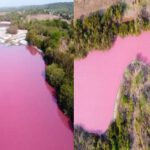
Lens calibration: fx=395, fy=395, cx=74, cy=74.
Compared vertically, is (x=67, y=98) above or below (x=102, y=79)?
below

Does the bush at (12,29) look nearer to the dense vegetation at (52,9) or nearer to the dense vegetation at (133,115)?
the dense vegetation at (52,9)

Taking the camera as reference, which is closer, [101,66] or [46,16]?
[101,66]

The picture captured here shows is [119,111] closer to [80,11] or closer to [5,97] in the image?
[80,11]

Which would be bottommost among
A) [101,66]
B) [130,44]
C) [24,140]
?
[24,140]

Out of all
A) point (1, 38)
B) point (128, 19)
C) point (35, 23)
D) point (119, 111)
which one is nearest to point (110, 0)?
point (128, 19)

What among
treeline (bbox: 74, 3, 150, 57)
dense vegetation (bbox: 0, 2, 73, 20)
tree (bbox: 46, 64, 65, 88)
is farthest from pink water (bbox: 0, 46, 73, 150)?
treeline (bbox: 74, 3, 150, 57)

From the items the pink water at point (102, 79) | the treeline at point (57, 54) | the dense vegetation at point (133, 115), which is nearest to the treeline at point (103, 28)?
the pink water at point (102, 79)

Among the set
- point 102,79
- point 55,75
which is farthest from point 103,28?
point 55,75

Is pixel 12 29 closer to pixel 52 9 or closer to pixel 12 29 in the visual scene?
pixel 12 29
